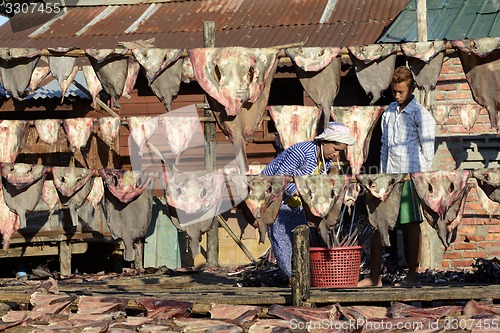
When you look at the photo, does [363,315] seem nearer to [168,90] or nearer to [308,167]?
[308,167]

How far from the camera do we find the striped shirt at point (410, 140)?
8.23 metres

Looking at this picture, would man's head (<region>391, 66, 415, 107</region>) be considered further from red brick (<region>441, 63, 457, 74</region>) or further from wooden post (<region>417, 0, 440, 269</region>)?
red brick (<region>441, 63, 457, 74</region>)

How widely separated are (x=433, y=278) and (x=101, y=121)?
378 centimetres

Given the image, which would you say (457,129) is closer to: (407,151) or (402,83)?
(407,151)

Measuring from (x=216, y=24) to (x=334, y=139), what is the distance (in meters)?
8.91

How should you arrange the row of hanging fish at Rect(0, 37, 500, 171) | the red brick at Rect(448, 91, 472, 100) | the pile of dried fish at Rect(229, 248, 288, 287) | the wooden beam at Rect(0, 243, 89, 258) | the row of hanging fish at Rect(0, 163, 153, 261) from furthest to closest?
the wooden beam at Rect(0, 243, 89, 258) < the red brick at Rect(448, 91, 472, 100) < the pile of dried fish at Rect(229, 248, 288, 287) < the row of hanging fish at Rect(0, 163, 153, 261) < the row of hanging fish at Rect(0, 37, 500, 171)

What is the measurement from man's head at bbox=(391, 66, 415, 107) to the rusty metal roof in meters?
6.53

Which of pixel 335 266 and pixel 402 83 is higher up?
pixel 402 83

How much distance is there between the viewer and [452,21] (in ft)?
45.0

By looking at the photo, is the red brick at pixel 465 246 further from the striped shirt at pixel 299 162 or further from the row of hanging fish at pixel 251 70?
the row of hanging fish at pixel 251 70

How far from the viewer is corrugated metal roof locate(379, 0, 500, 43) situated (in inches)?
520

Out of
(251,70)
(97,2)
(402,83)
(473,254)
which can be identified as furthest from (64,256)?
(402,83)

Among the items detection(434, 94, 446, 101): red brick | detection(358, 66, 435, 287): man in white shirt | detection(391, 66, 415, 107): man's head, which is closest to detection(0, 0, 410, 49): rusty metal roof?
detection(434, 94, 446, 101): red brick

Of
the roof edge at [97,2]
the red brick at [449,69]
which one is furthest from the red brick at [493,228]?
the roof edge at [97,2]
